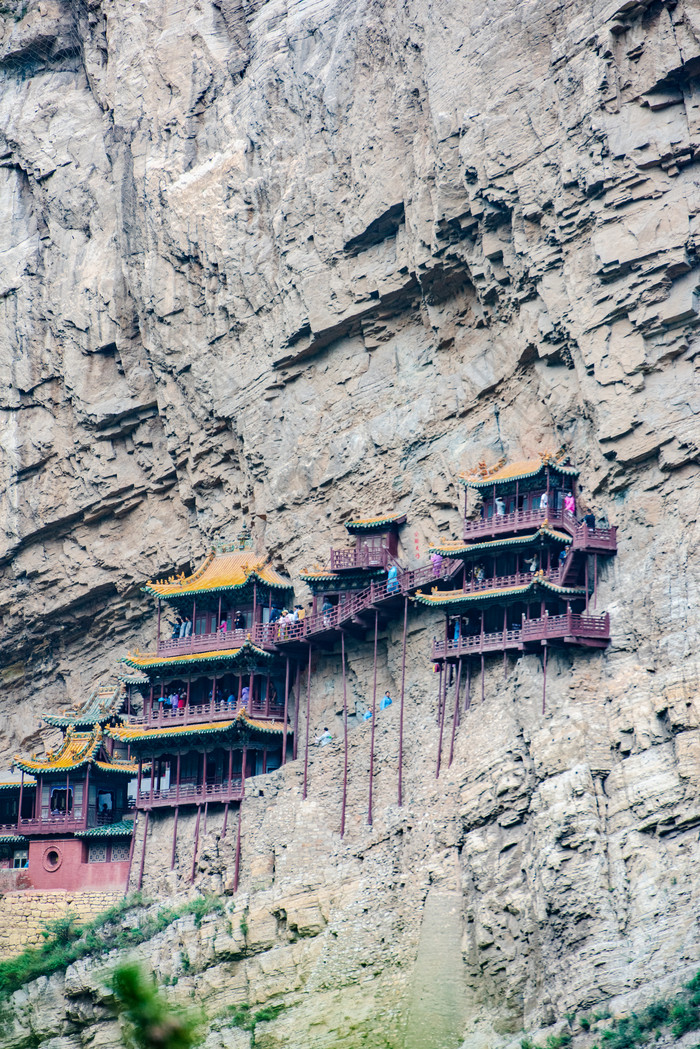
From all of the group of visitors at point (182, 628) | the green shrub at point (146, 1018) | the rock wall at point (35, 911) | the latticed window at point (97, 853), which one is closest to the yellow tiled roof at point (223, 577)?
the group of visitors at point (182, 628)

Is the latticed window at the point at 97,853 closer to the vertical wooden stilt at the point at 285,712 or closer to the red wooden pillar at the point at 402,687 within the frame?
the vertical wooden stilt at the point at 285,712

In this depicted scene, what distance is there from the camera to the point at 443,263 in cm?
4066

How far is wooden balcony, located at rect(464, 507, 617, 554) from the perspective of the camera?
34.2 m

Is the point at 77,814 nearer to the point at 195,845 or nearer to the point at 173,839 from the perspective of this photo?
the point at 173,839

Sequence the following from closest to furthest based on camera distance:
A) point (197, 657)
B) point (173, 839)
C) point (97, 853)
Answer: point (173, 839) < point (97, 853) < point (197, 657)

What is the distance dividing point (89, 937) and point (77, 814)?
240 inches

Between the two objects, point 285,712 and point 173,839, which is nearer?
point 173,839

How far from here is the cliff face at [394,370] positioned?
29823 millimetres

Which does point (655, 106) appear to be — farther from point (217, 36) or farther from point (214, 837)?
point (214, 837)

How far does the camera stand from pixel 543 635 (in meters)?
33.6

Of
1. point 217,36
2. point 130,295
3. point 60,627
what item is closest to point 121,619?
point 60,627

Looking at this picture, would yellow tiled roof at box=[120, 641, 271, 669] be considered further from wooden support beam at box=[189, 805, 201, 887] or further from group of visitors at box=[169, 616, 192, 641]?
wooden support beam at box=[189, 805, 201, 887]

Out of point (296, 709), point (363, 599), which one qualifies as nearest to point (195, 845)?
point (296, 709)

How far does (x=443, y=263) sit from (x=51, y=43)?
952 inches
